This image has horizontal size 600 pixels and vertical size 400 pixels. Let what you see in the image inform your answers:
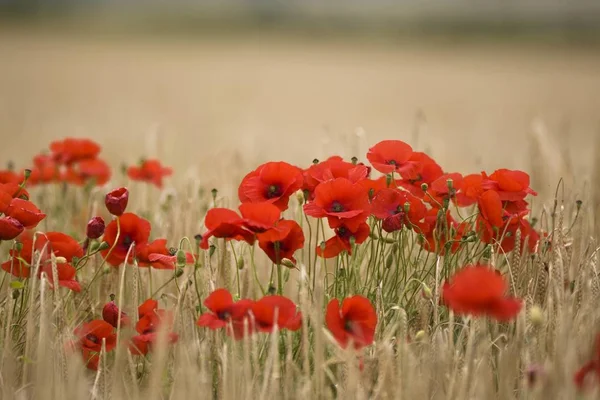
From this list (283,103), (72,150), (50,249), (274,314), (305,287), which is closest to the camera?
(274,314)

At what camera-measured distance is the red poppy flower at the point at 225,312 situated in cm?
119

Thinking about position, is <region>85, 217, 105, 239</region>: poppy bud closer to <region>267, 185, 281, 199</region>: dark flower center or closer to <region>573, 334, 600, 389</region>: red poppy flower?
<region>267, 185, 281, 199</region>: dark flower center

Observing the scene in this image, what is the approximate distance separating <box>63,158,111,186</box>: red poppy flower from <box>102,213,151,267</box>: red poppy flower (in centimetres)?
73

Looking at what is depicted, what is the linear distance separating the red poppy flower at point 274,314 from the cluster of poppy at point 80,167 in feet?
3.45

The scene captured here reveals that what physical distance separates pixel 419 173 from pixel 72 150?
1039 mm

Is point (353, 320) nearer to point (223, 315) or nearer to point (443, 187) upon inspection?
point (223, 315)

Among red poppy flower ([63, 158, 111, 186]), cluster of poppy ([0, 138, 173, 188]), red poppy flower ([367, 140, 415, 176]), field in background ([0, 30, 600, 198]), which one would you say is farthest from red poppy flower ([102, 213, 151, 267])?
field in background ([0, 30, 600, 198])

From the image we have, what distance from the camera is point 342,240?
1385 millimetres

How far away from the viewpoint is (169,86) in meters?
8.73

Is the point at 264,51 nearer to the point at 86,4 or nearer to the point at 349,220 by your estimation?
the point at 86,4

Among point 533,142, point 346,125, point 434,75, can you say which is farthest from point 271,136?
point 434,75

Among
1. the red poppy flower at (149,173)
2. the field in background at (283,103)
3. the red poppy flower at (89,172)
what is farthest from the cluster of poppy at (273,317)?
the field in background at (283,103)

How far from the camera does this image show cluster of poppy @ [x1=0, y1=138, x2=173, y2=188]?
210 centimetres

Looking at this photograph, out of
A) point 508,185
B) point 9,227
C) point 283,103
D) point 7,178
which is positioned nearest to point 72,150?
point 7,178
